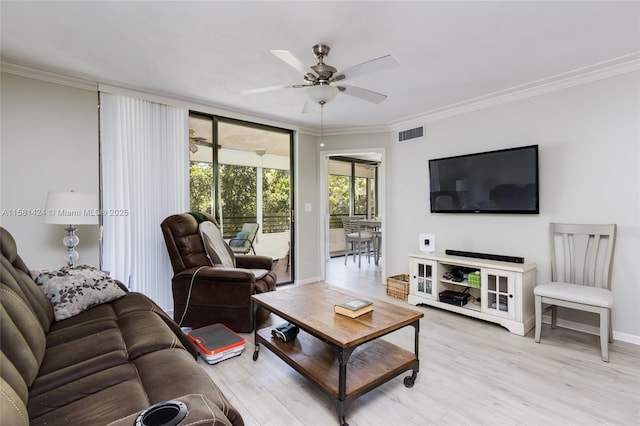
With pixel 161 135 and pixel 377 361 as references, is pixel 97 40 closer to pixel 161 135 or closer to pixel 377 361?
pixel 161 135

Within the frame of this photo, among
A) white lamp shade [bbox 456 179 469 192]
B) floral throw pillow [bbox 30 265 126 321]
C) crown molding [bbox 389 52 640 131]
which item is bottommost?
floral throw pillow [bbox 30 265 126 321]

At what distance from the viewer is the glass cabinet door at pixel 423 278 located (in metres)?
3.42

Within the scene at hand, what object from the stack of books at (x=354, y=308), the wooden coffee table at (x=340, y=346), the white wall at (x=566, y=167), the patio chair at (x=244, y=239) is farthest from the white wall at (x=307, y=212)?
the stack of books at (x=354, y=308)

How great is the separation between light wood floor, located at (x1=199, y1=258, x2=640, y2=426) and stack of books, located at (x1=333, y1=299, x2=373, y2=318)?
0.51 m

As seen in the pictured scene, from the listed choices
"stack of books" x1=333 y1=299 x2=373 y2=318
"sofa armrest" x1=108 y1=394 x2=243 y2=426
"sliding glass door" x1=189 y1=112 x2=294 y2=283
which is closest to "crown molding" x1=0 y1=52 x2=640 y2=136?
"sliding glass door" x1=189 y1=112 x2=294 y2=283

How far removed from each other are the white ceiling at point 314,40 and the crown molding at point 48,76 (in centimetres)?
5

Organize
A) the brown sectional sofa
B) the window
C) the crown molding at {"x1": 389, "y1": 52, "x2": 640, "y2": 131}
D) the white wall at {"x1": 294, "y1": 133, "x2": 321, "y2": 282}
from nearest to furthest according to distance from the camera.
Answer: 1. the brown sectional sofa
2. the crown molding at {"x1": 389, "y1": 52, "x2": 640, "y2": 131}
3. the white wall at {"x1": 294, "y1": 133, "x2": 321, "y2": 282}
4. the window

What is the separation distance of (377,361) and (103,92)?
11.5 feet

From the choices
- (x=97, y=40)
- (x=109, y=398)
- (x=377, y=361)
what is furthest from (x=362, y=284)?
(x=97, y=40)

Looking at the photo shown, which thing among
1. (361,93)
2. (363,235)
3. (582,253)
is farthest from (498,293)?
(363,235)

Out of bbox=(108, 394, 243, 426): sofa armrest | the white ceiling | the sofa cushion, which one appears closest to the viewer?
bbox=(108, 394, 243, 426): sofa armrest

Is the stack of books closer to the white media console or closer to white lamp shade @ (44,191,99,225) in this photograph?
the white media console

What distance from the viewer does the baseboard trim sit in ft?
8.28

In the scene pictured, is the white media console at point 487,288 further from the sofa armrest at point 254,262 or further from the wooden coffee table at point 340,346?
the sofa armrest at point 254,262
